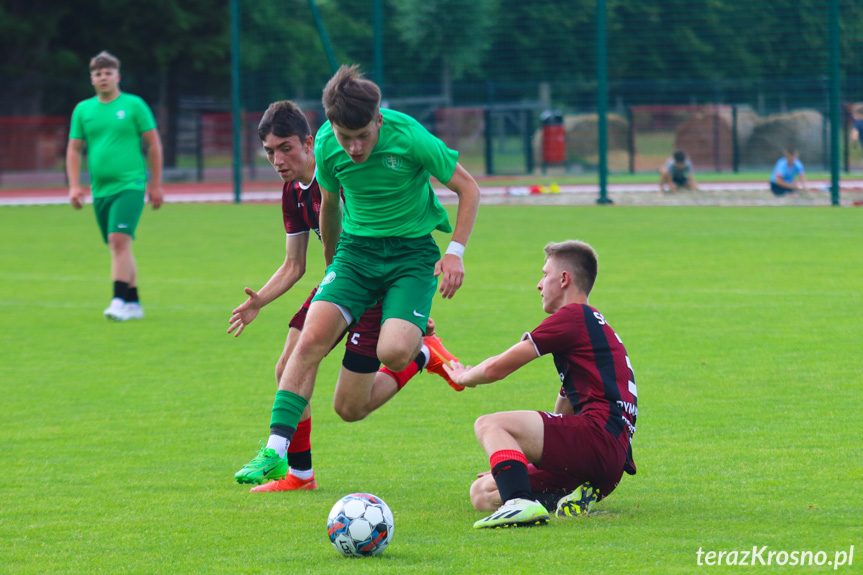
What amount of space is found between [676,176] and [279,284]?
2110 cm

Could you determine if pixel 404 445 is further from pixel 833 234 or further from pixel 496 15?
pixel 496 15

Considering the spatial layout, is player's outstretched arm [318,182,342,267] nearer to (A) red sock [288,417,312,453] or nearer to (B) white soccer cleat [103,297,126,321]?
(A) red sock [288,417,312,453]

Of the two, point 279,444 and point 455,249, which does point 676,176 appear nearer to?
point 455,249

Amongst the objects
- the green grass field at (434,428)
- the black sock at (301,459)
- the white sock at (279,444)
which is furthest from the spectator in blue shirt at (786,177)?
the white sock at (279,444)

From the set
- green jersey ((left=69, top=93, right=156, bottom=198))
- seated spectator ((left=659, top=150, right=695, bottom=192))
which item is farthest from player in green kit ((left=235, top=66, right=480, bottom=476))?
seated spectator ((left=659, top=150, right=695, bottom=192))

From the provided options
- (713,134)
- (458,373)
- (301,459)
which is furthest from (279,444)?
(713,134)

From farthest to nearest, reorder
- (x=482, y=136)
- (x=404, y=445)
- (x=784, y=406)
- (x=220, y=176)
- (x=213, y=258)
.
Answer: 1. (x=220, y=176)
2. (x=482, y=136)
3. (x=213, y=258)
4. (x=784, y=406)
5. (x=404, y=445)

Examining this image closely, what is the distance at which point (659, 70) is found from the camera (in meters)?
41.5

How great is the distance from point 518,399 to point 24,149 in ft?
105

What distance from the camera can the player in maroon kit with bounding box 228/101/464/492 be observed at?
5.54 m

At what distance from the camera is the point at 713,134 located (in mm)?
33344

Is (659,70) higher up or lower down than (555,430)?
higher up

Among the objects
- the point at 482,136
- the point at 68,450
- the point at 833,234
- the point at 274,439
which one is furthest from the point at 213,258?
the point at 482,136

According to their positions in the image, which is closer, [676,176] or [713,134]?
[676,176]
